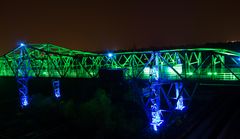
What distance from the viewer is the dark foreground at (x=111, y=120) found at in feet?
103

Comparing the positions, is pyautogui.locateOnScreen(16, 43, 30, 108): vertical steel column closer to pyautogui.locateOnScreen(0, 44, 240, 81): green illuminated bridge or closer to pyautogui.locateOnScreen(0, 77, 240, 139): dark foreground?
pyautogui.locateOnScreen(0, 44, 240, 81): green illuminated bridge

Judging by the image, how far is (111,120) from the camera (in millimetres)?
34219

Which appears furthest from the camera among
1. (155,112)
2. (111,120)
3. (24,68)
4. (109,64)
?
(24,68)

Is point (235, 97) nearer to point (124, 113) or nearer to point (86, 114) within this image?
point (124, 113)

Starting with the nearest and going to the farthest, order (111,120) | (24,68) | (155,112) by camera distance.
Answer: (155,112) → (111,120) → (24,68)

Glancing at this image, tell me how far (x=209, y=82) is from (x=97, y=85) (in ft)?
85.7

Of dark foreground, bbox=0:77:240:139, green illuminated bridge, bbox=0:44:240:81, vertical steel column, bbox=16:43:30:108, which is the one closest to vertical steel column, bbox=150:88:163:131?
dark foreground, bbox=0:77:240:139

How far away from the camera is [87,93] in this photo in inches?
1938

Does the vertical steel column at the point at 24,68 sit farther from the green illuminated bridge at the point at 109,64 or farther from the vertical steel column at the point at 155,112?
the vertical steel column at the point at 155,112

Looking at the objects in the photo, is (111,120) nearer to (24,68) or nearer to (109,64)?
(109,64)

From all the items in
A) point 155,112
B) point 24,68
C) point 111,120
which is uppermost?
point 24,68

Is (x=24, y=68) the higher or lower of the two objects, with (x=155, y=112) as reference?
higher

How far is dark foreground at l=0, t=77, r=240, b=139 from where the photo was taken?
1236 inches

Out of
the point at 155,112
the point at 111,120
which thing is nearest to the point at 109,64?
the point at 111,120
